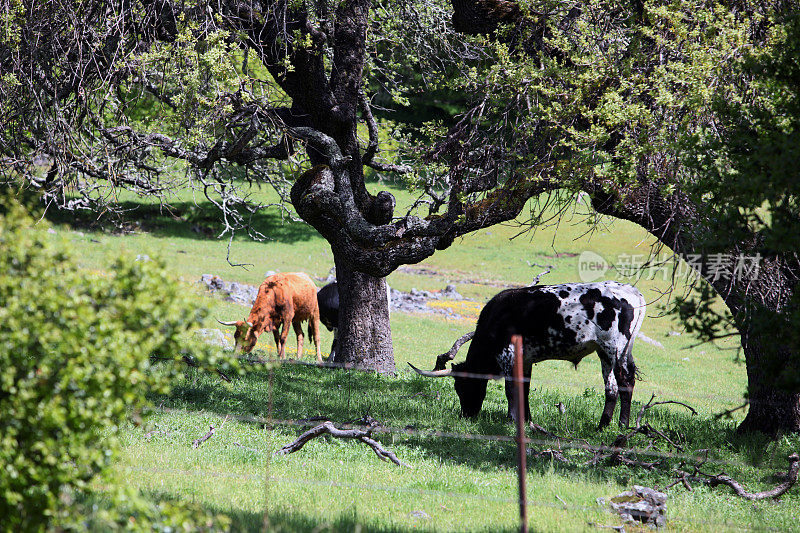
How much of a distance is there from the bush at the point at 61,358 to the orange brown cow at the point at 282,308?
402 inches

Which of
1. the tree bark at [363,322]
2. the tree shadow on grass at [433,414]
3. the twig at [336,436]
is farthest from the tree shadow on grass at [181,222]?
the twig at [336,436]

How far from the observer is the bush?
3.77 metres

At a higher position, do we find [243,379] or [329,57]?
[329,57]

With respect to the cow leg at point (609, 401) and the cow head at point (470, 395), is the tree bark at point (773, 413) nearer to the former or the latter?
the cow leg at point (609, 401)

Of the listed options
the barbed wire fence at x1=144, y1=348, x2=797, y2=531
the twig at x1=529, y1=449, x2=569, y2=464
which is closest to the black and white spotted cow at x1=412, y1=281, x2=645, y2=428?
the barbed wire fence at x1=144, y1=348, x2=797, y2=531

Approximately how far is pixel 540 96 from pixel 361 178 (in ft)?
12.0

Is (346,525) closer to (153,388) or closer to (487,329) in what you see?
(153,388)

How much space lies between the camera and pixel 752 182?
17.2ft

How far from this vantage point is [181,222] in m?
38.9

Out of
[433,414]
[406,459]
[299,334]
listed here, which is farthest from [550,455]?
Answer: [299,334]

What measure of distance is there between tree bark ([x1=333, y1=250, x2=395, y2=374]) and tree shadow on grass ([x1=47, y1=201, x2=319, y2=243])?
2129cm

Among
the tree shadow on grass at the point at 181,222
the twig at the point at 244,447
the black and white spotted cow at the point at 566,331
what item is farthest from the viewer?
the tree shadow on grass at the point at 181,222

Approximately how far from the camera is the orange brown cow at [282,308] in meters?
14.9

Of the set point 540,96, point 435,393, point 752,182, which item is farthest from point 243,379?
point 752,182
